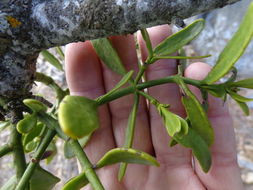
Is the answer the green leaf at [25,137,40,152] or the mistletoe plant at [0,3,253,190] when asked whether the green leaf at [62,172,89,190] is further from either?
the green leaf at [25,137,40,152]

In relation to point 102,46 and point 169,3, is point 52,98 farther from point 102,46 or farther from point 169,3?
point 169,3

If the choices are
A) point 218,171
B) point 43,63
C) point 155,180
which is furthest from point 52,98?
point 218,171

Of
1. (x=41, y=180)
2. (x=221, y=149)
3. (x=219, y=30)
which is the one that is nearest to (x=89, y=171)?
(x=41, y=180)

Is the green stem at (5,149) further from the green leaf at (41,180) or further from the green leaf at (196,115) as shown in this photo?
the green leaf at (196,115)

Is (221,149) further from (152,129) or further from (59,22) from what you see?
(59,22)

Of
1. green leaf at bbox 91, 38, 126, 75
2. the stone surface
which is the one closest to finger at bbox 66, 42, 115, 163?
green leaf at bbox 91, 38, 126, 75
